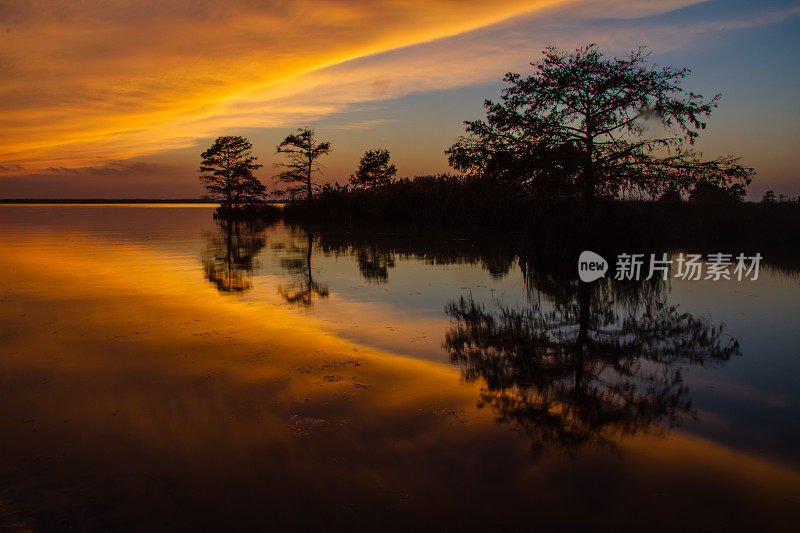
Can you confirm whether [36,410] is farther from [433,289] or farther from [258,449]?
[433,289]

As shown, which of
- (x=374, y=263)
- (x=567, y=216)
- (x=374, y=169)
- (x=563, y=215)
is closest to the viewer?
(x=374, y=263)

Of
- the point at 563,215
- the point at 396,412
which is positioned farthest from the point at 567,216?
the point at 396,412

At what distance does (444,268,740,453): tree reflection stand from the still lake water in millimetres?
39

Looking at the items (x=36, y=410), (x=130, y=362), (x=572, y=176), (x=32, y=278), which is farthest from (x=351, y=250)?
(x=36, y=410)

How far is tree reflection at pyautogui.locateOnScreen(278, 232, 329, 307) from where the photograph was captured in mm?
11784

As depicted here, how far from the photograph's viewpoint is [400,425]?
16.5 feet

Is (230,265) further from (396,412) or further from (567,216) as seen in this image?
(396,412)

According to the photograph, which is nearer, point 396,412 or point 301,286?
point 396,412

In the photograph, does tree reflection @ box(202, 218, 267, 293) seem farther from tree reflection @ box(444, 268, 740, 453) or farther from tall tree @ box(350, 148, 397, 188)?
tall tree @ box(350, 148, 397, 188)

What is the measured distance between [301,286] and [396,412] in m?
8.55

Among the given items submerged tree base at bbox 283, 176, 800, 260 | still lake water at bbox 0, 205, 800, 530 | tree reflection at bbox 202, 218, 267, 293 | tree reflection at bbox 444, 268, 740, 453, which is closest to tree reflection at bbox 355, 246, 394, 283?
tree reflection at bbox 202, 218, 267, 293

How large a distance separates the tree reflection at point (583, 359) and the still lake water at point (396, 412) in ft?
0.13

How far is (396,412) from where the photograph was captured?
17.6 feet

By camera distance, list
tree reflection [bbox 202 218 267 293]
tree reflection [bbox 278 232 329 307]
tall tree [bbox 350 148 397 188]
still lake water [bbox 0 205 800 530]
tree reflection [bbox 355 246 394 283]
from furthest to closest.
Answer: tall tree [bbox 350 148 397 188] → tree reflection [bbox 355 246 394 283] → tree reflection [bbox 202 218 267 293] → tree reflection [bbox 278 232 329 307] → still lake water [bbox 0 205 800 530]
